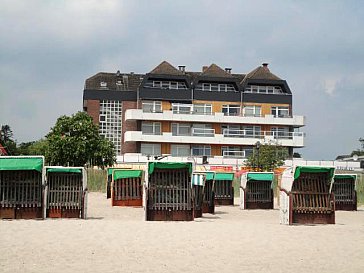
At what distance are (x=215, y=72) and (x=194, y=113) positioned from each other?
7748mm

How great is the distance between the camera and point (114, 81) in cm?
6912

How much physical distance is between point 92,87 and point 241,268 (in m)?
58.8

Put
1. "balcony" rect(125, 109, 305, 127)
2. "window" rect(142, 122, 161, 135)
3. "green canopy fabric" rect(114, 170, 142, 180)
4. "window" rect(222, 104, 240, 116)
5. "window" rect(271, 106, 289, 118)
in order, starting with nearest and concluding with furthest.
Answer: "green canopy fabric" rect(114, 170, 142, 180)
"balcony" rect(125, 109, 305, 127)
"window" rect(142, 122, 161, 135)
"window" rect(222, 104, 240, 116)
"window" rect(271, 106, 289, 118)

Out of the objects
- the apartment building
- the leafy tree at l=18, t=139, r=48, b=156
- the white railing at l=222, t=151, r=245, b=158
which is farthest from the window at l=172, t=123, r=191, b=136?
the leafy tree at l=18, t=139, r=48, b=156

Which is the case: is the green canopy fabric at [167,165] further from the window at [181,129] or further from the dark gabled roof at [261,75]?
the dark gabled roof at [261,75]

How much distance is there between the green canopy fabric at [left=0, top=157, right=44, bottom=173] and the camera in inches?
637

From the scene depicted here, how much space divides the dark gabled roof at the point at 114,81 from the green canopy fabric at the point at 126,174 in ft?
138

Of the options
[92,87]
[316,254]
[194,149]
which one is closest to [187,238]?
[316,254]

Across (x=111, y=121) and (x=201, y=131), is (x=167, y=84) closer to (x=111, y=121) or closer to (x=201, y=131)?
(x=201, y=131)

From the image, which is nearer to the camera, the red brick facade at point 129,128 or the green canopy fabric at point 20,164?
the green canopy fabric at point 20,164

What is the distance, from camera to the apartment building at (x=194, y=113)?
6166 cm

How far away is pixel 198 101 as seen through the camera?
64.2 metres

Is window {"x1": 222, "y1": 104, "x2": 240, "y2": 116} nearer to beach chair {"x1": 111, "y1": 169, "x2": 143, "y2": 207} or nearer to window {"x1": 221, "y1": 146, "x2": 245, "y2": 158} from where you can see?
window {"x1": 221, "y1": 146, "x2": 245, "y2": 158}

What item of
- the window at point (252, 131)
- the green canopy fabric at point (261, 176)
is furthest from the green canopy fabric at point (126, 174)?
the window at point (252, 131)
